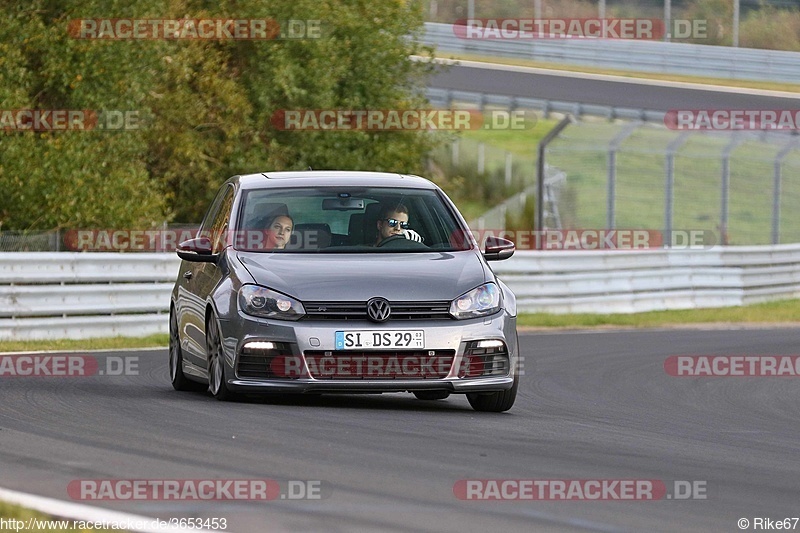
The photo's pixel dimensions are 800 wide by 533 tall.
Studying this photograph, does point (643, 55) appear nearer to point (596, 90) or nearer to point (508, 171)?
point (596, 90)

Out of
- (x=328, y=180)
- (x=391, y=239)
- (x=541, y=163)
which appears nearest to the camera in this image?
(x=391, y=239)

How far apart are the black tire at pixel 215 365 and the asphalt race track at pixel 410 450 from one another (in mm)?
137

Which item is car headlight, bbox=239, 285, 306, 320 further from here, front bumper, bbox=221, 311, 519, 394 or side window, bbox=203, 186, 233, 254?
side window, bbox=203, 186, 233, 254

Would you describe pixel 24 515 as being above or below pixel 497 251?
above

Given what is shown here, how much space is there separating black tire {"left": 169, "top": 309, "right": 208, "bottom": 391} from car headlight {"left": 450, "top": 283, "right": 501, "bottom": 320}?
239 centimetres

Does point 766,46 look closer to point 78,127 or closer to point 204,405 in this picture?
point 78,127

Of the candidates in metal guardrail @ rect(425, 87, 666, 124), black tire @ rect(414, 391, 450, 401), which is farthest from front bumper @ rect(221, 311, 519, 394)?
metal guardrail @ rect(425, 87, 666, 124)

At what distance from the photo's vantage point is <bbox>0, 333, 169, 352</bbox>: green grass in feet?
54.0

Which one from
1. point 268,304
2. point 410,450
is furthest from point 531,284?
point 410,450

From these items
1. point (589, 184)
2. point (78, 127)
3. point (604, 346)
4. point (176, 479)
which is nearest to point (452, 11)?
point (589, 184)

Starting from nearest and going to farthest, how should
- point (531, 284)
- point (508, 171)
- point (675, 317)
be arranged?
point (531, 284) → point (675, 317) → point (508, 171)

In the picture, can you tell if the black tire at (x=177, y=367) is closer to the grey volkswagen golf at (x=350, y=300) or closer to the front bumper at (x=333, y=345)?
the grey volkswagen golf at (x=350, y=300)

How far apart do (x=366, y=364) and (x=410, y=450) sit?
1.72m

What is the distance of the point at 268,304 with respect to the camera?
31.6 feet
